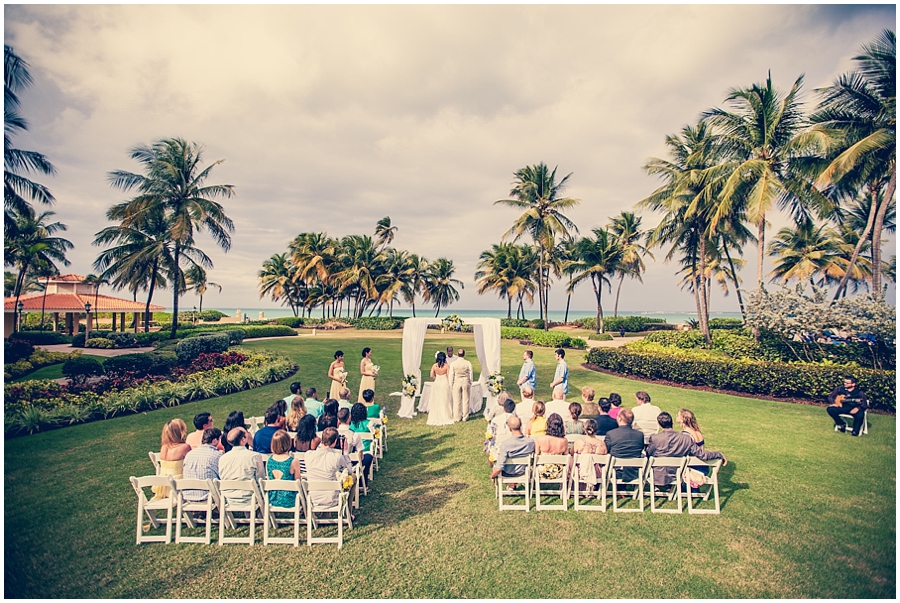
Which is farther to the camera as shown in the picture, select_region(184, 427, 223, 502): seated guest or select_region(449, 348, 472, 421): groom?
select_region(449, 348, 472, 421): groom

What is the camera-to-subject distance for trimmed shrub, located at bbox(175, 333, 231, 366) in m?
16.2

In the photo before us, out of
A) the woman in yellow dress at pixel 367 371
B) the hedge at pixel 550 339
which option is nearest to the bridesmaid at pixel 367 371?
the woman in yellow dress at pixel 367 371

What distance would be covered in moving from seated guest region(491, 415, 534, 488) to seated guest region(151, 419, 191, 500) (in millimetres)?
4092

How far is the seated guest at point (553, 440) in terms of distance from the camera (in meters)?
6.02

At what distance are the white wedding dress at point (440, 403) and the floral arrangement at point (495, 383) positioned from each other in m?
1.46

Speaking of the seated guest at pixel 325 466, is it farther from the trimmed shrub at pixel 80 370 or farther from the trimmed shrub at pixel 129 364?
the trimmed shrub at pixel 129 364

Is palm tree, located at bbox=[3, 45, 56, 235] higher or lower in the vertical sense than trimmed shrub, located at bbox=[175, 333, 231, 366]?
higher

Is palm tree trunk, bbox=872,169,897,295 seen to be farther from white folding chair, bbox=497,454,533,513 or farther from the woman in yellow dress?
the woman in yellow dress

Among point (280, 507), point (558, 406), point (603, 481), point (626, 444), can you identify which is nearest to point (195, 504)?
point (280, 507)

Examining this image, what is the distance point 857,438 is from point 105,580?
1281cm

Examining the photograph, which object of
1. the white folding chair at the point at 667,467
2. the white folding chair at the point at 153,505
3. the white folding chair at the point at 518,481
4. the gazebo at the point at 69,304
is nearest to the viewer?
the white folding chair at the point at 153,505

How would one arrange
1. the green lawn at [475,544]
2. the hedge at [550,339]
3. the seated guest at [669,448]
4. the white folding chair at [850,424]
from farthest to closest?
the hedge at [550,339]
the white folding chair at [850,424]
the seated guest at [669,448]
the green lawn at [475,544]

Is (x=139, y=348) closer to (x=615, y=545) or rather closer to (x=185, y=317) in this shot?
(x=615, y=545)

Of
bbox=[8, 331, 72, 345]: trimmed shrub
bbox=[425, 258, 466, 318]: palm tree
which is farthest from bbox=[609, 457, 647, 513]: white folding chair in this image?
bbox=[425, 258, 466, 318]: palm tree
